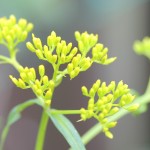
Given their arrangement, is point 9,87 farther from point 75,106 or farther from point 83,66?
point 83,66

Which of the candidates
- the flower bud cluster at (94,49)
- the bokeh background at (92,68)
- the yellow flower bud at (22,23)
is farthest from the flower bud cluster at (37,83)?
the bokeh background at (92,68)

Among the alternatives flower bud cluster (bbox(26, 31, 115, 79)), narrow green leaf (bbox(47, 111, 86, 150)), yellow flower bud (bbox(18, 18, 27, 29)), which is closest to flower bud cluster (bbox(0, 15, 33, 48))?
yellow flower bud (bbox(18, 18, 27, 29))

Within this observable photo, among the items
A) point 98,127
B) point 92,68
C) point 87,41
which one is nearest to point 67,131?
point 87,41

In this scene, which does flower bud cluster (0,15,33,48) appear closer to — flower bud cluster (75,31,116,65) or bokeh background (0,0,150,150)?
flower bud cluster (75,31,116,65)

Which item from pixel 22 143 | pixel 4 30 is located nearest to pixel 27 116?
pixel 22 143

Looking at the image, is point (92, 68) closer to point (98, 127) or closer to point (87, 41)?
point (98, 127)

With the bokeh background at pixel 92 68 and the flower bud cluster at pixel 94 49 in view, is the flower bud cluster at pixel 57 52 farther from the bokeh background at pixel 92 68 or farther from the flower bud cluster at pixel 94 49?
the bokeh background at pixel 92 68
